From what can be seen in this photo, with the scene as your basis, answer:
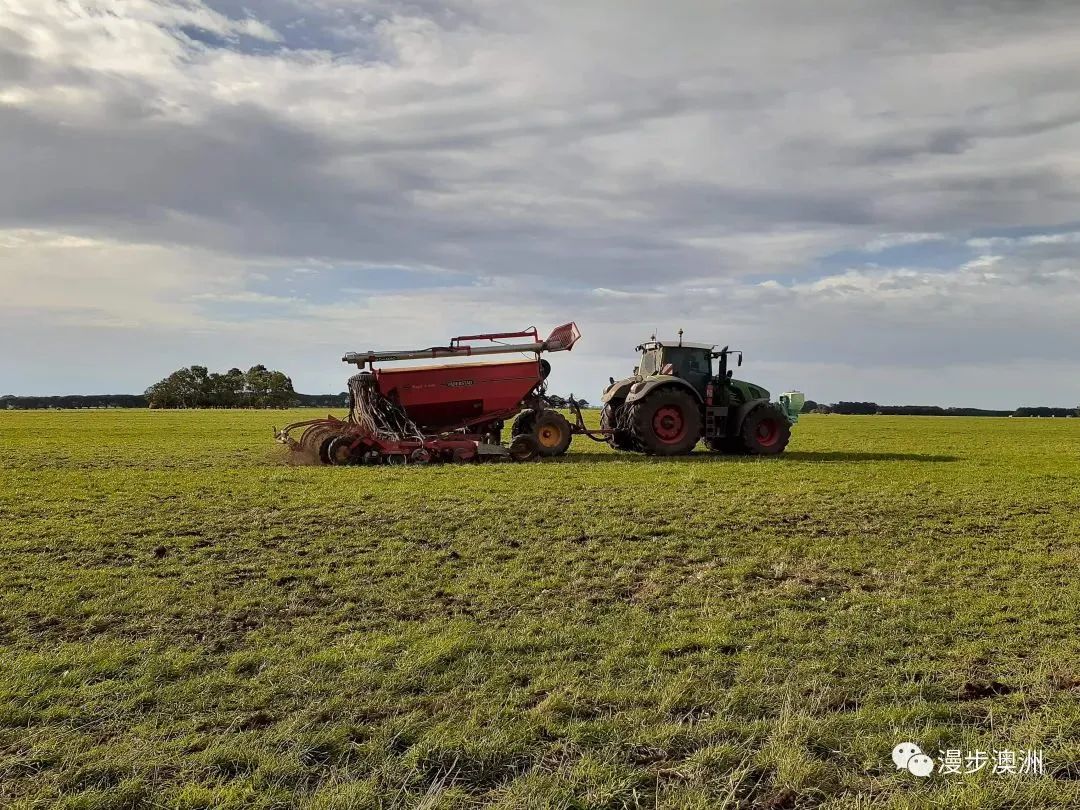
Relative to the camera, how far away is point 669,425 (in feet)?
64.7

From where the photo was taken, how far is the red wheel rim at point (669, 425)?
19.6m

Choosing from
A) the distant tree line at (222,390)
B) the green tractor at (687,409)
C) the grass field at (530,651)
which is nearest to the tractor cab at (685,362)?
the green tractor at (687,409)

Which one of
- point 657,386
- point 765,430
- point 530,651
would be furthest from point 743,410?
point 530,651

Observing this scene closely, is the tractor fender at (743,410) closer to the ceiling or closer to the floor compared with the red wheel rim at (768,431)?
closer to the ceiling

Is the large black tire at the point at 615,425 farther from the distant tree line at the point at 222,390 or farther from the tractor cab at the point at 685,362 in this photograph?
the distant tree line at the point at 222,390

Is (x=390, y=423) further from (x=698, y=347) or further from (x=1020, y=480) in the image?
(x=1020, y=480)

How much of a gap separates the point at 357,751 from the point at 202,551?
549cm

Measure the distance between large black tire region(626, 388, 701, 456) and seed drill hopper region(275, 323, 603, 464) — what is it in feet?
4.83

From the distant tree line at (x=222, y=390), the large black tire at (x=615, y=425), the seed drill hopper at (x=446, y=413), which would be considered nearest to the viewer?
the seed drill hopper at (x=446, y=413)

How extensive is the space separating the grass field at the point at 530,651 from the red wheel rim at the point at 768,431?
322 inches

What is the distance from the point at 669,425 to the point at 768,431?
2.95 metres

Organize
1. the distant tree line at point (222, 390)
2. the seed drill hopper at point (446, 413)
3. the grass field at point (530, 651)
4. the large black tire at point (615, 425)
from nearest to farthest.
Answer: the grass field at point (530, 651) → the seed drill hopper at point (446, 413) → the large black tire at point (615, 425) → the distant tree line at point (222, 390)

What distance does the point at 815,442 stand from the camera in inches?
1102

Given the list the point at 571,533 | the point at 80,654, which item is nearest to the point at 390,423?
the point at 571,533
